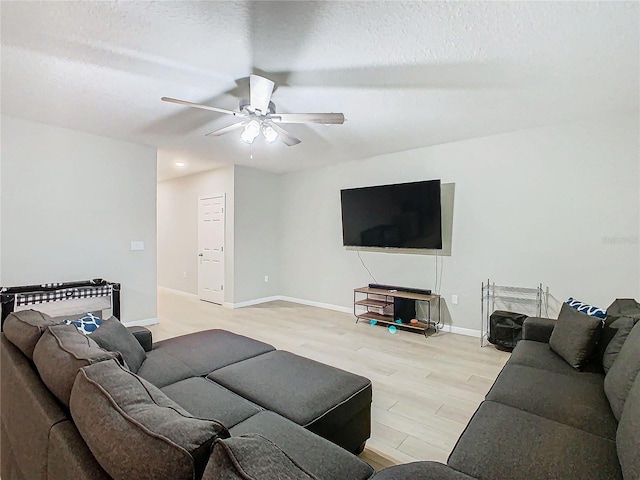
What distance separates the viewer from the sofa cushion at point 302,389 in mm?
1626

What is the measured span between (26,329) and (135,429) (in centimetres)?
121

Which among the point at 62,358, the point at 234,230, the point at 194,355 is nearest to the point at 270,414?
the point at 62,358

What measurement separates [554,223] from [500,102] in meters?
1.57

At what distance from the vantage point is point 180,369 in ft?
6.73

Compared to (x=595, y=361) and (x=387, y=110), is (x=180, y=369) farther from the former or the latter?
(x=387, y=110)

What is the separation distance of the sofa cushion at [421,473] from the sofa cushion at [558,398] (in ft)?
2.45

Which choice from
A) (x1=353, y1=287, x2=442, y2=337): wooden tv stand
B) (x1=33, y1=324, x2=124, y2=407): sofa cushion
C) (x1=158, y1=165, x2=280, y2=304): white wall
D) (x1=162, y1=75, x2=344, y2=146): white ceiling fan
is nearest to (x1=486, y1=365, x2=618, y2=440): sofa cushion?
(x1=33, y1=324, x2=124, y2=407): sofa cushion

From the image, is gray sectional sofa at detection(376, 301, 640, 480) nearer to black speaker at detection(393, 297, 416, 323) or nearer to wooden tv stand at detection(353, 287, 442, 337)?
wooden tv stand at detection(353, 287, 442, 337)

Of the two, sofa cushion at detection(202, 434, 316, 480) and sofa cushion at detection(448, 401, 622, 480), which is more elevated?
sofa cushion at detection(202, 434, 316, 480)

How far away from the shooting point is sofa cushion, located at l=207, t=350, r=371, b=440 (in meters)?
1.63

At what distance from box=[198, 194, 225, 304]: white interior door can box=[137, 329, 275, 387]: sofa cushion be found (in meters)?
3.44

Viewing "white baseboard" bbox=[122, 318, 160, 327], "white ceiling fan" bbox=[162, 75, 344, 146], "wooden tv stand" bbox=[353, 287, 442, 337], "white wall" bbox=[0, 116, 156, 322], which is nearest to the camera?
"white ceiling fan" bbox=[162, 75, 344, 146]

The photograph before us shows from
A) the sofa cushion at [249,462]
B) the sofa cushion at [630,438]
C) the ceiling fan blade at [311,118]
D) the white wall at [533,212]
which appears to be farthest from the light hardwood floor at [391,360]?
the ceiling fan blade at [311,118]

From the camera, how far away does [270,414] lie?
5.05 feet
